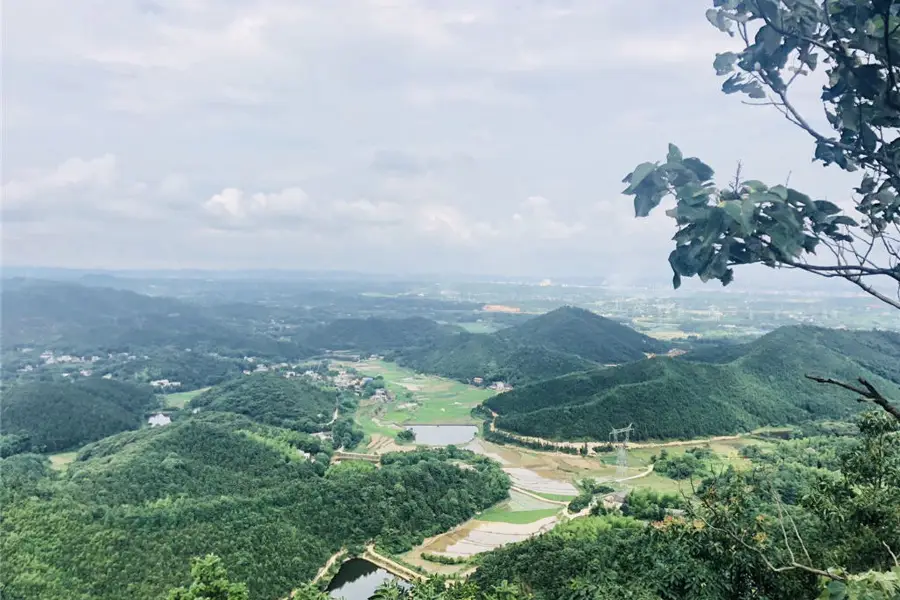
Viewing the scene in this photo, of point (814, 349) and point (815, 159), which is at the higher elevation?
point (815, 159)

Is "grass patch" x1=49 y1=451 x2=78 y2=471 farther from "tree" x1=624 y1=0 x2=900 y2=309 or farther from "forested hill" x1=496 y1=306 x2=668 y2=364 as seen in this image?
"forested hill" x1=496 y1=306 x2=668 y2=364

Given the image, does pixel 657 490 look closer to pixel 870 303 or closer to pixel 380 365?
pixel 380 365

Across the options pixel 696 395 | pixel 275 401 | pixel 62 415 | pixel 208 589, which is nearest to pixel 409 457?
pixel 275 401

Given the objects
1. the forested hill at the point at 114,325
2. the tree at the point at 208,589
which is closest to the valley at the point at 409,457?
the tree at the point at 208,589

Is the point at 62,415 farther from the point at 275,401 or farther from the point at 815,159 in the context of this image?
the point at 815,159

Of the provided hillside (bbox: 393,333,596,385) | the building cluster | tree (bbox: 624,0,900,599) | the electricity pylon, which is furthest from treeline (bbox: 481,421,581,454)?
the building cluster
